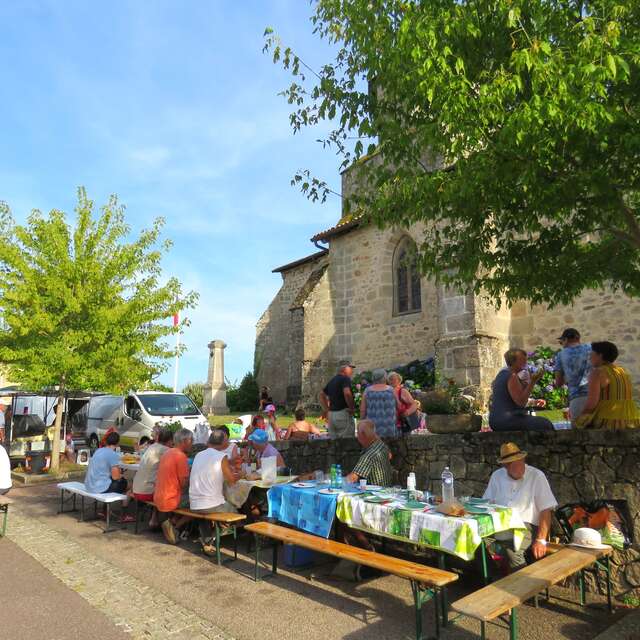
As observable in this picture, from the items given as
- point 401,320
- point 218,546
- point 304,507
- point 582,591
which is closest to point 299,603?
point 304,507

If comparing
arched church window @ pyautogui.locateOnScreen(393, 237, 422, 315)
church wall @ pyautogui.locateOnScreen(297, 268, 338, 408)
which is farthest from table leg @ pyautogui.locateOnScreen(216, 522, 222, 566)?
church wall @ pyautogui.locateOnScreen(297, 268, 338, 408)

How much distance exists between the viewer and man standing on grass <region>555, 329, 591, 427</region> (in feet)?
19.8

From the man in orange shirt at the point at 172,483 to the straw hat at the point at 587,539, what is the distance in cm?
434

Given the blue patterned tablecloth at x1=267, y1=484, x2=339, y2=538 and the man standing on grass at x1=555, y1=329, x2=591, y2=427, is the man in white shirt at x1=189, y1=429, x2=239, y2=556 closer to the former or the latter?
the blue patterned tablecloth at x1=267, y1=484, x2=339, y2=538

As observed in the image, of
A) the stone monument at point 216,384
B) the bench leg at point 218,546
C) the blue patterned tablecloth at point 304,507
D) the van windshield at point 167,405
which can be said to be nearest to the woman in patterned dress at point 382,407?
the blue patterned tablecloth at point 304,507

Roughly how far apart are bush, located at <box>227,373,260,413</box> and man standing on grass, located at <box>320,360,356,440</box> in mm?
14208

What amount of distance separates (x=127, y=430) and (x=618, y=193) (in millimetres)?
12154

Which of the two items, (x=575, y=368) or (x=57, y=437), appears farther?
(x=57, y=437)

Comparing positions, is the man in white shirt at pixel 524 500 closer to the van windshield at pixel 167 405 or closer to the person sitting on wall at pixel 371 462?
the person sitting on wall at pixel 371 462

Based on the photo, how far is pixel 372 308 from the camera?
683 inches

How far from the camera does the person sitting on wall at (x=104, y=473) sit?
7828 millimetres

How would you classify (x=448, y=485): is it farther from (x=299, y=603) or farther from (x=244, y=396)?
(x=244, y=396)

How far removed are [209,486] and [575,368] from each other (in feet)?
14.5

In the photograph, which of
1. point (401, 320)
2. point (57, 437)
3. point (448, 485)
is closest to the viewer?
point (448, 485)
